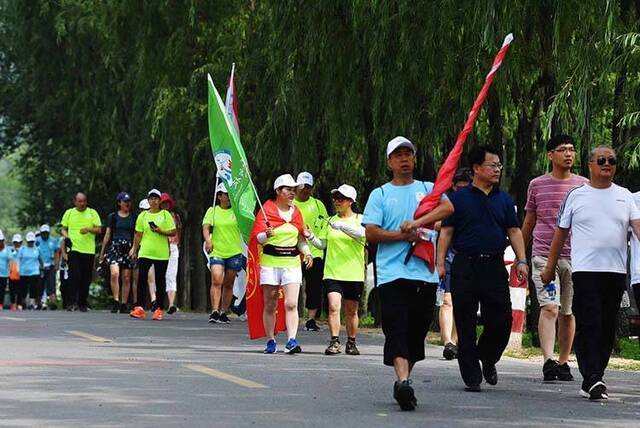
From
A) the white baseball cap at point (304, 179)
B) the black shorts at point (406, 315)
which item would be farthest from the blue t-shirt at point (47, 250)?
the black shorts at point (406, 315)

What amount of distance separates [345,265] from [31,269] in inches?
816

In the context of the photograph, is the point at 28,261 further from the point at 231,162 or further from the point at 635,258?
the point at 635,258

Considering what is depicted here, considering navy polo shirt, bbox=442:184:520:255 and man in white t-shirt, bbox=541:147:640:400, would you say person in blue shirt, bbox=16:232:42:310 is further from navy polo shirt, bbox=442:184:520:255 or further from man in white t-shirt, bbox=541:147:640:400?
man in white t-shirt, bbox=541:147:640:400

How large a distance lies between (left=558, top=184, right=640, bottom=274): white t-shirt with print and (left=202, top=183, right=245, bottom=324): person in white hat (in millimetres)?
10989

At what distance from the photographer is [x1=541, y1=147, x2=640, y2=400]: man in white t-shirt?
41.4 feet

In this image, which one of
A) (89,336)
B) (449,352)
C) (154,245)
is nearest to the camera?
(449,352)

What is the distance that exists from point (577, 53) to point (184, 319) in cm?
1078

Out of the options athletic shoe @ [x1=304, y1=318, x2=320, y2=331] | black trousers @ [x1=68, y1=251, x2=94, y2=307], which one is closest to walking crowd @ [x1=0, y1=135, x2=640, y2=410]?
athletic shoe @ [x1=304, y1=318, x2=320, y2=331]

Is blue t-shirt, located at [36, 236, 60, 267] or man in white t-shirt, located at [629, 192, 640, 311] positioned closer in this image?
man in white t-shirt, located at [629, 192, 640, 311]

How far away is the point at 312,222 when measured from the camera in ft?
71.5

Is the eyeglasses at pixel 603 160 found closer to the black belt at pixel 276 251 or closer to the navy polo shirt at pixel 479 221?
the navy polo shirt at pixel 479 221

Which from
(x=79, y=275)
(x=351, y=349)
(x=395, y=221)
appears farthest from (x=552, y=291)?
(x=79, y=275)

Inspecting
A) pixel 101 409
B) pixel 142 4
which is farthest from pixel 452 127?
pixel 142 4

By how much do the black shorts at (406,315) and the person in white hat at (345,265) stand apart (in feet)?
16.9
